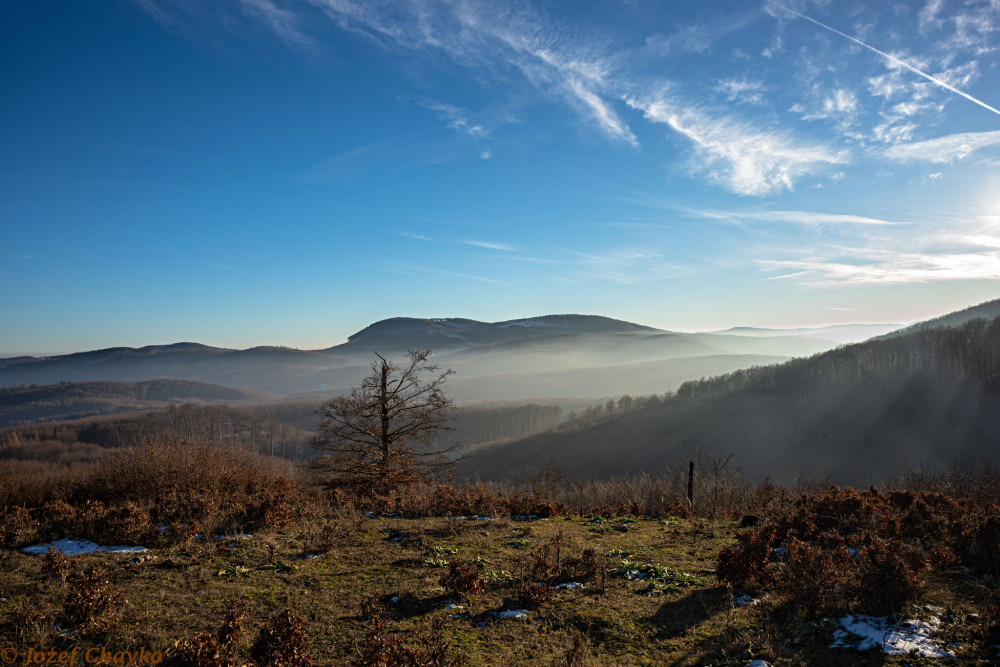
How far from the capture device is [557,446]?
15712 cm

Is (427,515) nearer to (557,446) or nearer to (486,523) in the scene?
(486,523)

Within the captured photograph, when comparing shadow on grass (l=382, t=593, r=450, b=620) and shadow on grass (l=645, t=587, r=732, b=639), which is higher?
shadow on grass (l=382, t=593, r=450, b=620)

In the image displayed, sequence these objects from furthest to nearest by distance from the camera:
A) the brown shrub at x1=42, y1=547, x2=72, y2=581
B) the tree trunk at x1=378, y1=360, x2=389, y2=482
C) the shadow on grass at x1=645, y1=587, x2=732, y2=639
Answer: the tree trunk at x1=378, y1=360, x2=389, y2=482, the brown shrub at x1=42, y1=547, x2=72, y2=581, the shadow on grass at x1=645, y1=587, x2=732, y2=639

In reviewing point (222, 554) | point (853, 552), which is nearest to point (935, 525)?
point (853, 552)

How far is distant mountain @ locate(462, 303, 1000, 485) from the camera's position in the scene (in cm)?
12200

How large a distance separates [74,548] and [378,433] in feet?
45.1

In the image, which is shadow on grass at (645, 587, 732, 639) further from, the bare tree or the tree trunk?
the tree trunk

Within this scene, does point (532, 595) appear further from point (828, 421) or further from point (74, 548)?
point (828, 421)

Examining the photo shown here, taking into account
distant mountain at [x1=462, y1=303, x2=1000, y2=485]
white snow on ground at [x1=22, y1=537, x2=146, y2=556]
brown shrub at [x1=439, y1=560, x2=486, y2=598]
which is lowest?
distant mountain at [x1=462, y1=303, x2=1000, y2=485]

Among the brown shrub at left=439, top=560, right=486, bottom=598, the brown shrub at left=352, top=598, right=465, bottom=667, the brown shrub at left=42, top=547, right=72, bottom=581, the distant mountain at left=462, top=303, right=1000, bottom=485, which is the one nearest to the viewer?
the brown shrub at left=352, top=598, right=465, bottom=667

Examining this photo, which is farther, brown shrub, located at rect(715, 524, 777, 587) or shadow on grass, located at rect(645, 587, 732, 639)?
brown shrub, located at rect(715, 524, 777, 587)

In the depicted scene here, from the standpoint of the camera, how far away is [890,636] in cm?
675

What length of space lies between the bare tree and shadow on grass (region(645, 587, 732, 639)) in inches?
565

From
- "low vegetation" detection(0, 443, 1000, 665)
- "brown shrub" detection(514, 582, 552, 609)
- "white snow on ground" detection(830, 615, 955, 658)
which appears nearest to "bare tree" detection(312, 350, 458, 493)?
"low vegetation" detection(0, 443, 1000, 665)
